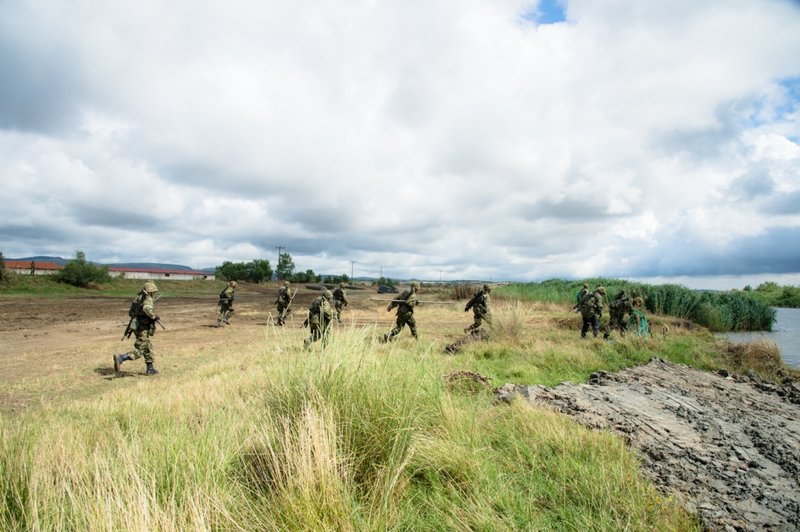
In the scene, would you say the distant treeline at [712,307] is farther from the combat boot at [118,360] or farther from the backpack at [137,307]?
the combat boot at [118,360]

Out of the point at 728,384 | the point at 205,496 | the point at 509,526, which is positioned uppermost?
the point at 205,496

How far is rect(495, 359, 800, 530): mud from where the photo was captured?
3887 mm

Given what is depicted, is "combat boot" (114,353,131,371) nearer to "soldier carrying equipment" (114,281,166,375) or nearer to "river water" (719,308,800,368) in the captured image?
"soldier carrying equipment" (114,281,166,375)

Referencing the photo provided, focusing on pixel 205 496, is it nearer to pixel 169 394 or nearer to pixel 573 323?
pixel 169 394

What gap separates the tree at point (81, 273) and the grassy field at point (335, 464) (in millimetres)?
46485

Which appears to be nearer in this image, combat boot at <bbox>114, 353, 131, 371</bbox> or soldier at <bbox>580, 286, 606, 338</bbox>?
combat boot at <bbox>114, 353, 131, 371</bbox>

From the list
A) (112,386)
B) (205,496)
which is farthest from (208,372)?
(205,496)

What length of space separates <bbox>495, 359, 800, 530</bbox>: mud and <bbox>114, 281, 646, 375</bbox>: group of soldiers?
3.28 meters

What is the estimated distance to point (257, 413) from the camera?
12.7 ft

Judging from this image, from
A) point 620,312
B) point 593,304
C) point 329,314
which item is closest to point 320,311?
point 329,314

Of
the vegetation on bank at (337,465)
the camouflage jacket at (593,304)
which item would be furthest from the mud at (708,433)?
the camouflage jacket at (593,304)

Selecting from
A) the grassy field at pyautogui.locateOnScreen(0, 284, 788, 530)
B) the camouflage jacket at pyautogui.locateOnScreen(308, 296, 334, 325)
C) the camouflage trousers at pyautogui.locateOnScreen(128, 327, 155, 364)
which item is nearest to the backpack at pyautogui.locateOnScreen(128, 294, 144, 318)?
the camouflage trousers at pyautogui.locateOnScreen(128, 327, 155, 364)

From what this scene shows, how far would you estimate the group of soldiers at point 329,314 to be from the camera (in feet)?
30.7

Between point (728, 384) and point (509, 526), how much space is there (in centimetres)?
953
